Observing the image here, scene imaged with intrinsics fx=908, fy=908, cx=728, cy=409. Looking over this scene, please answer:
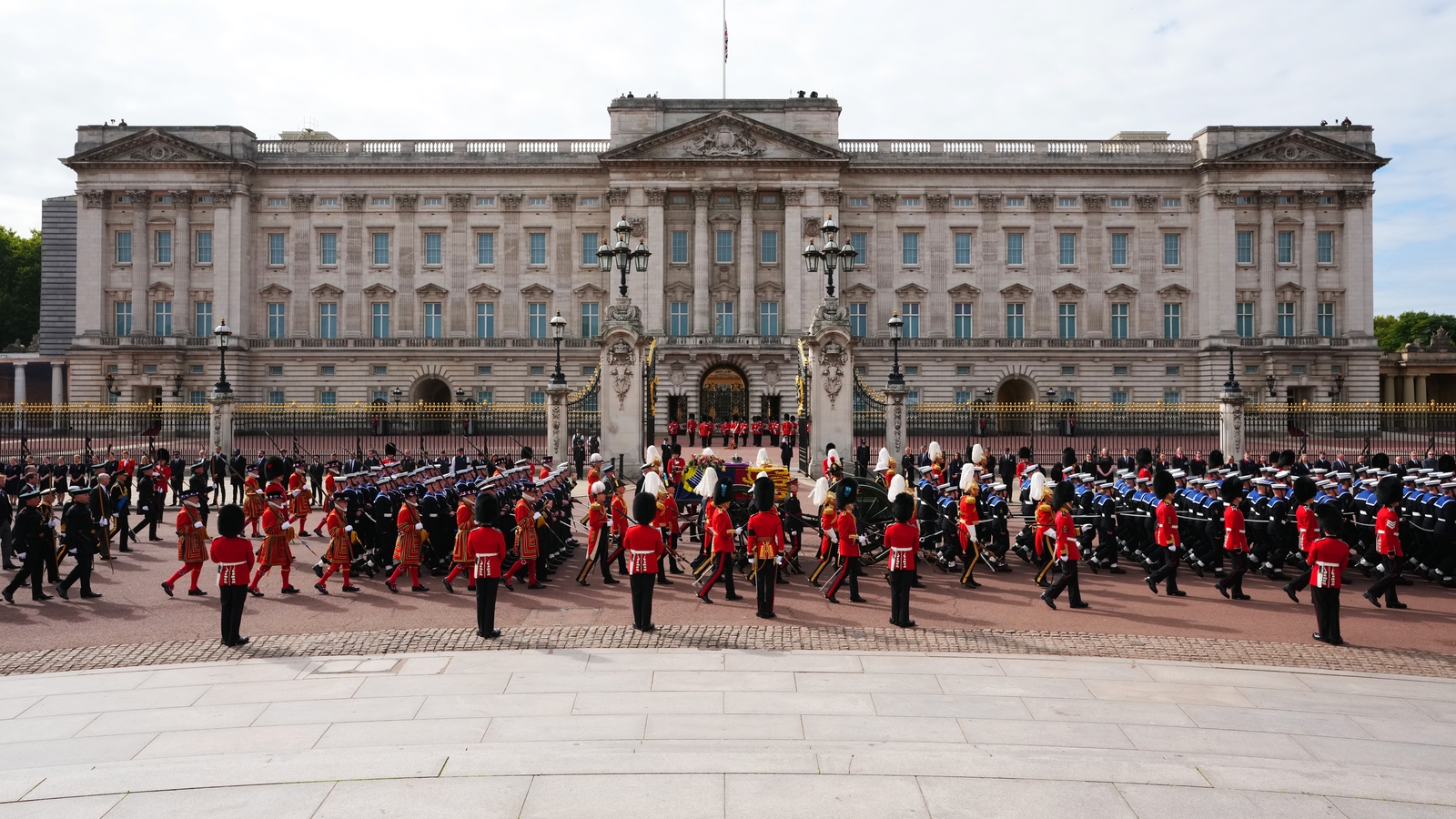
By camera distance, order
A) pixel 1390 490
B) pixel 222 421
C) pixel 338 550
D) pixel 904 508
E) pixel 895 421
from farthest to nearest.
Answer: pixel 222 421, pixel 895 421, pixel 338 550, pixel 1390 490, pixel 904 508

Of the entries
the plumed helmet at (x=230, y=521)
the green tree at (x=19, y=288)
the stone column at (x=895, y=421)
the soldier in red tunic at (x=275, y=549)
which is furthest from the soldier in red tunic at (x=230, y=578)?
the green tree at (x=19, y=288)

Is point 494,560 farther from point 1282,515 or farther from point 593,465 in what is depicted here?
point 1282,515

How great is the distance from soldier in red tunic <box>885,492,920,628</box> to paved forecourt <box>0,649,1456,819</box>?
54.4 inches

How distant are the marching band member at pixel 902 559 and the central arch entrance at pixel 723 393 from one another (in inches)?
1625

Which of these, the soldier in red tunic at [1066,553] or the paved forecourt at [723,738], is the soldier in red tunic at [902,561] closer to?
the paved forecourt at [723,738]

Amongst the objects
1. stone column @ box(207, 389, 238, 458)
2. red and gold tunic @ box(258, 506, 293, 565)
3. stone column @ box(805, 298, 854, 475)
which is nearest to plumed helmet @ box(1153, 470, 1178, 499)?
stone column @ box(805, 298, 854, 475)

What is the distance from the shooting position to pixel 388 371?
5444 centimetres

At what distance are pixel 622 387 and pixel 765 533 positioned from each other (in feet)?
46.7

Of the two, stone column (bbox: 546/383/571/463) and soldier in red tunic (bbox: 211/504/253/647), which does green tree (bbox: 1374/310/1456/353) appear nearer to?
stone column (bbox: 546/383/571/463)

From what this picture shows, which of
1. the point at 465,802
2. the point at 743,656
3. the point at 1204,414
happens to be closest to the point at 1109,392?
the point at 1204,414

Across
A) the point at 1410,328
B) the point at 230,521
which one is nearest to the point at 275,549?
the point at 230,521

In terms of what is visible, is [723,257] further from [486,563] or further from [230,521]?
[230,521]

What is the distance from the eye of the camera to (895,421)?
25.8 meters

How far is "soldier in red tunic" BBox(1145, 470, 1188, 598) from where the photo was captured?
43.4ft
